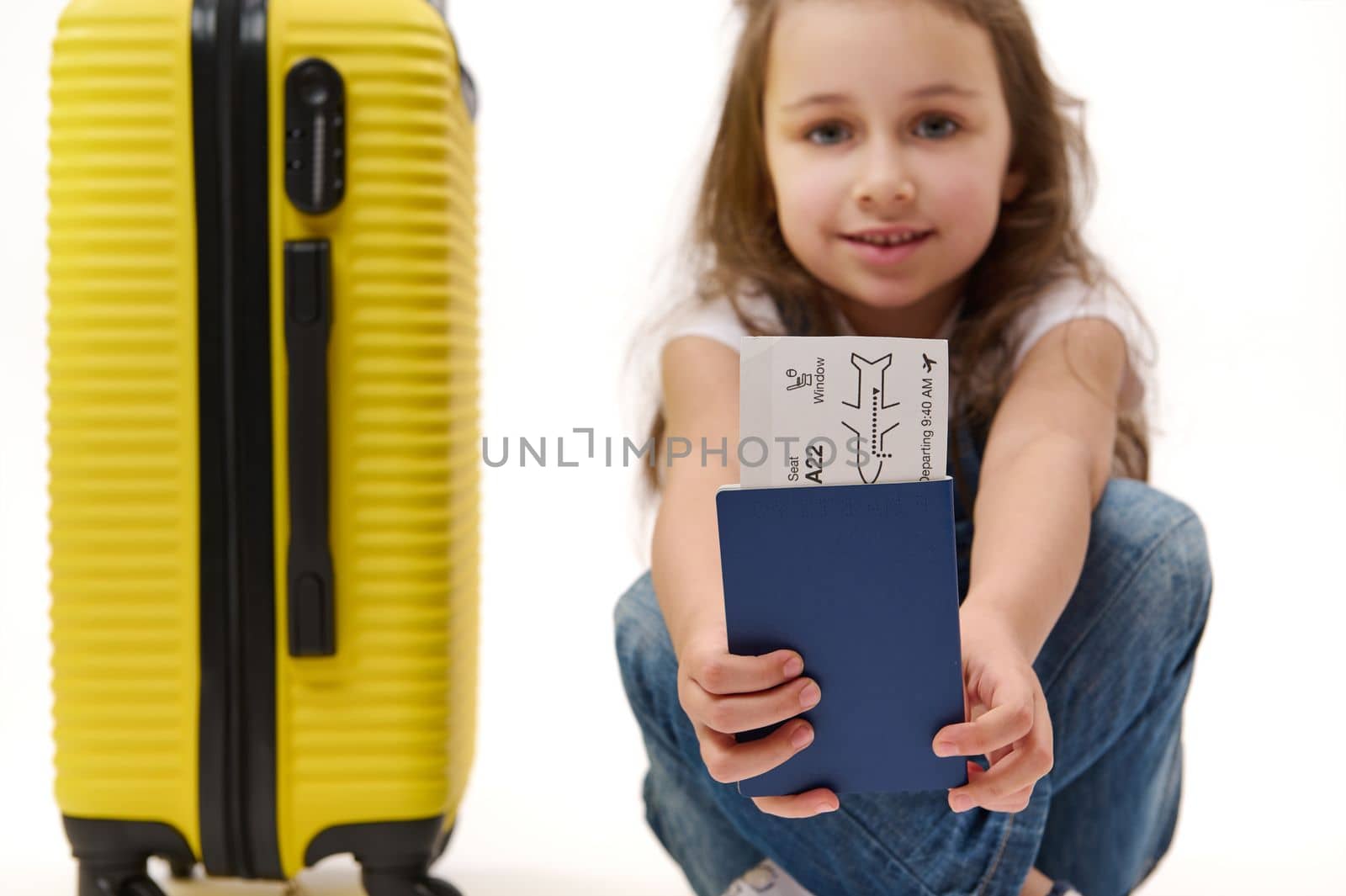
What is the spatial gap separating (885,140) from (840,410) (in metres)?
0.40

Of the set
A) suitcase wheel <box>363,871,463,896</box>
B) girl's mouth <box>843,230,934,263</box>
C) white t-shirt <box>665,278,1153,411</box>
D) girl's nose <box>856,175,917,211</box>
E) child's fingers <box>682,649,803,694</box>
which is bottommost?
suitcase wheel <box>363,871,463,896</box>

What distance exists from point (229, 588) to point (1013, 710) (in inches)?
23.1

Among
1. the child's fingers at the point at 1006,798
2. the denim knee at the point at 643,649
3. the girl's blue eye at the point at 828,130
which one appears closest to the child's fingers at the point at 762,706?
the child's fingers at the point at 1006,798

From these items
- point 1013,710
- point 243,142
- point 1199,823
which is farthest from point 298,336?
point 1199,823

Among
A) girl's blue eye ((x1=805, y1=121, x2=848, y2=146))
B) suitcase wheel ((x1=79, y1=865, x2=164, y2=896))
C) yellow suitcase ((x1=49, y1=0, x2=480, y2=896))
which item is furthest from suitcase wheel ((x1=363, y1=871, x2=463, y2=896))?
girl's blue eye ((x1=805, y1=121, x2=848, y2=146))

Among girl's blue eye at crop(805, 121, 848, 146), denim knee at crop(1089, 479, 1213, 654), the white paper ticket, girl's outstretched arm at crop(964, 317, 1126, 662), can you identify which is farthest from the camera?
girl's blue eye at crop(805, 121, 848, 146)

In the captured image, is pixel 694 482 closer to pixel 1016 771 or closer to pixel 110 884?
pixel 1016 771

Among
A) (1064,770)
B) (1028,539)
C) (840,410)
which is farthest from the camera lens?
(1064,770)

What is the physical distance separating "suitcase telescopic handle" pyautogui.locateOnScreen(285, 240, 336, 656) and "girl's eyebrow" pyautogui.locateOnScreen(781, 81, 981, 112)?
0.38 m

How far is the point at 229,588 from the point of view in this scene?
96cm

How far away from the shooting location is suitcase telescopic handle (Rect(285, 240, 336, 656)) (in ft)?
3.05

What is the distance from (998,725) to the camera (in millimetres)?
660

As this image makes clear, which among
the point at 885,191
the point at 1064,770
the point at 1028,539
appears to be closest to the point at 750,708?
the point at 1028,539

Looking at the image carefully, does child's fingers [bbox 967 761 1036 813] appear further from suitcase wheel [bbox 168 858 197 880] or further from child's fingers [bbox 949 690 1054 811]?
suitcase wheel [bbox 168 858 197 880]
